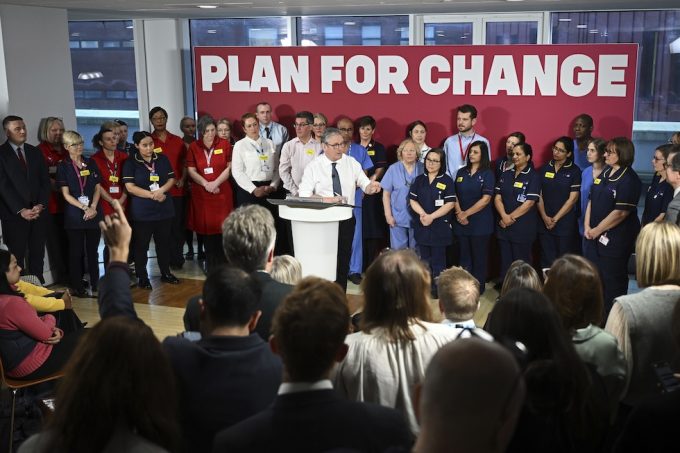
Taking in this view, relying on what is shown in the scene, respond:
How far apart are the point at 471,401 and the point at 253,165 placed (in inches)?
231

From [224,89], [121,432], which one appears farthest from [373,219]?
[121,432]

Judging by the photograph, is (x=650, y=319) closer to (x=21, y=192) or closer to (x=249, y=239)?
(x=249, y=239)

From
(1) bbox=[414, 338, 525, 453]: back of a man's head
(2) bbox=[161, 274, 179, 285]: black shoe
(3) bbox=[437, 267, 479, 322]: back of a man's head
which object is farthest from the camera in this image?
(2) bbox=[161, 274, 179, 285]: black shoe

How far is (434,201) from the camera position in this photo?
6250 millimetres

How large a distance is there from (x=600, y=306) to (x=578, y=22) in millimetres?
7094

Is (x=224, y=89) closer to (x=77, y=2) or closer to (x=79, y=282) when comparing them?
(x=77, y=2)

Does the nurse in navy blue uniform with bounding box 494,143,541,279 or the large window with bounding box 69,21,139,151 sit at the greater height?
the large window with bounding box 69,21,139,151

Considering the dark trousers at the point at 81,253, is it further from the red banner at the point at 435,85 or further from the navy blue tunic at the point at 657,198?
the navy blue tunic at the point at 657,198

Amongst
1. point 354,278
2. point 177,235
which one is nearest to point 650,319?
point 354,278

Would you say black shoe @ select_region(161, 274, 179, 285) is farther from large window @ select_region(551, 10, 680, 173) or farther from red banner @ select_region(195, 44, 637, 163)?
large window @ select_region(551, 10, 680, 173)

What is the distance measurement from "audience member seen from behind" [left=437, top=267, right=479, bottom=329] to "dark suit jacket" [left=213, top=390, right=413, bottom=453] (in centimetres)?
119

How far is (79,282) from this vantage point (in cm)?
648

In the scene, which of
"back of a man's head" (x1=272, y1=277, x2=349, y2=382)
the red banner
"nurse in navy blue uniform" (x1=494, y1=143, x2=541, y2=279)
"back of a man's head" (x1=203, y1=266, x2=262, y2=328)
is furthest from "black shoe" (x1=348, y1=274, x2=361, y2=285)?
"back of a man's head" (x1=272, y1=277, x2=349, y2=382)

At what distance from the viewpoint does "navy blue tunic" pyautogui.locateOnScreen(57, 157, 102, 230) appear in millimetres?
6324
